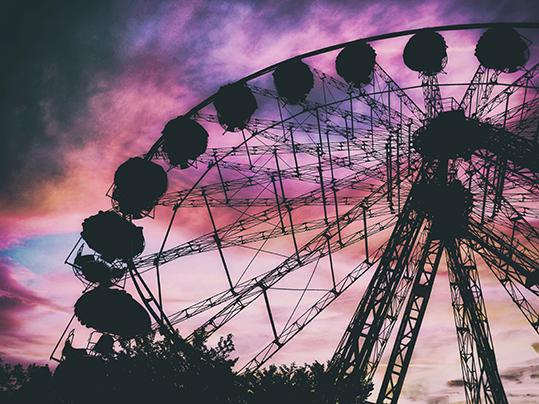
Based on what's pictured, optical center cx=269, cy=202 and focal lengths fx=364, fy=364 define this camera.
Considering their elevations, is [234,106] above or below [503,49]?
below

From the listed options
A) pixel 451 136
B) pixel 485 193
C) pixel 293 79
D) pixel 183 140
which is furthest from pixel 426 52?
pixel 183 140

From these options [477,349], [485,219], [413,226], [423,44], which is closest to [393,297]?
[413,226]

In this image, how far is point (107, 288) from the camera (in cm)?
1484

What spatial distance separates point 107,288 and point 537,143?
17518 millimetres

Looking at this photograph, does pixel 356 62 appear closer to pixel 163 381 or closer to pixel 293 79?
pixel 293 79

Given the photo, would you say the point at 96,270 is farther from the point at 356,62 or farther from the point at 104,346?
the point at 356,62

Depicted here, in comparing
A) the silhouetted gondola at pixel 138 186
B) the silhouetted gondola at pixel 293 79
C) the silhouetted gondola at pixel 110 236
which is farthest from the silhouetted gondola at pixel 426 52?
the silhouetted gondola at pixel 110 236

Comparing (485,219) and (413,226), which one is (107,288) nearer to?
(413,226)

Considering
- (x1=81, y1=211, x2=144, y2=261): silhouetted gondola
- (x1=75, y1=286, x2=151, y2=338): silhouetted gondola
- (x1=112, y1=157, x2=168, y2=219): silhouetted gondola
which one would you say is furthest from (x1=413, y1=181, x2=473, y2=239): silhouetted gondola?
(x1=81, y1=211, x2=144, y2=261): silhouetted gondola

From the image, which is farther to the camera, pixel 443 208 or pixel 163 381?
pixel 163 381

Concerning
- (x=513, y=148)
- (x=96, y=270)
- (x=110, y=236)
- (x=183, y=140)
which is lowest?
(x=96, y=270)

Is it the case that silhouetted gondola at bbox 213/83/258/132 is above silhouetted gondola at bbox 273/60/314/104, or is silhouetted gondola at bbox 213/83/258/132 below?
below

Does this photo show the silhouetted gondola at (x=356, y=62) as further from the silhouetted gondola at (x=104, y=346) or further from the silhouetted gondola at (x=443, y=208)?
the silhouetted gondola at (x=104, y=346)

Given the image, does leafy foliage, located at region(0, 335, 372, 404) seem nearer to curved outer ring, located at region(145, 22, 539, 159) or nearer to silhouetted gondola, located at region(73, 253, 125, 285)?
silhouetted gondola, located at region(73, 253, 125, 285)
